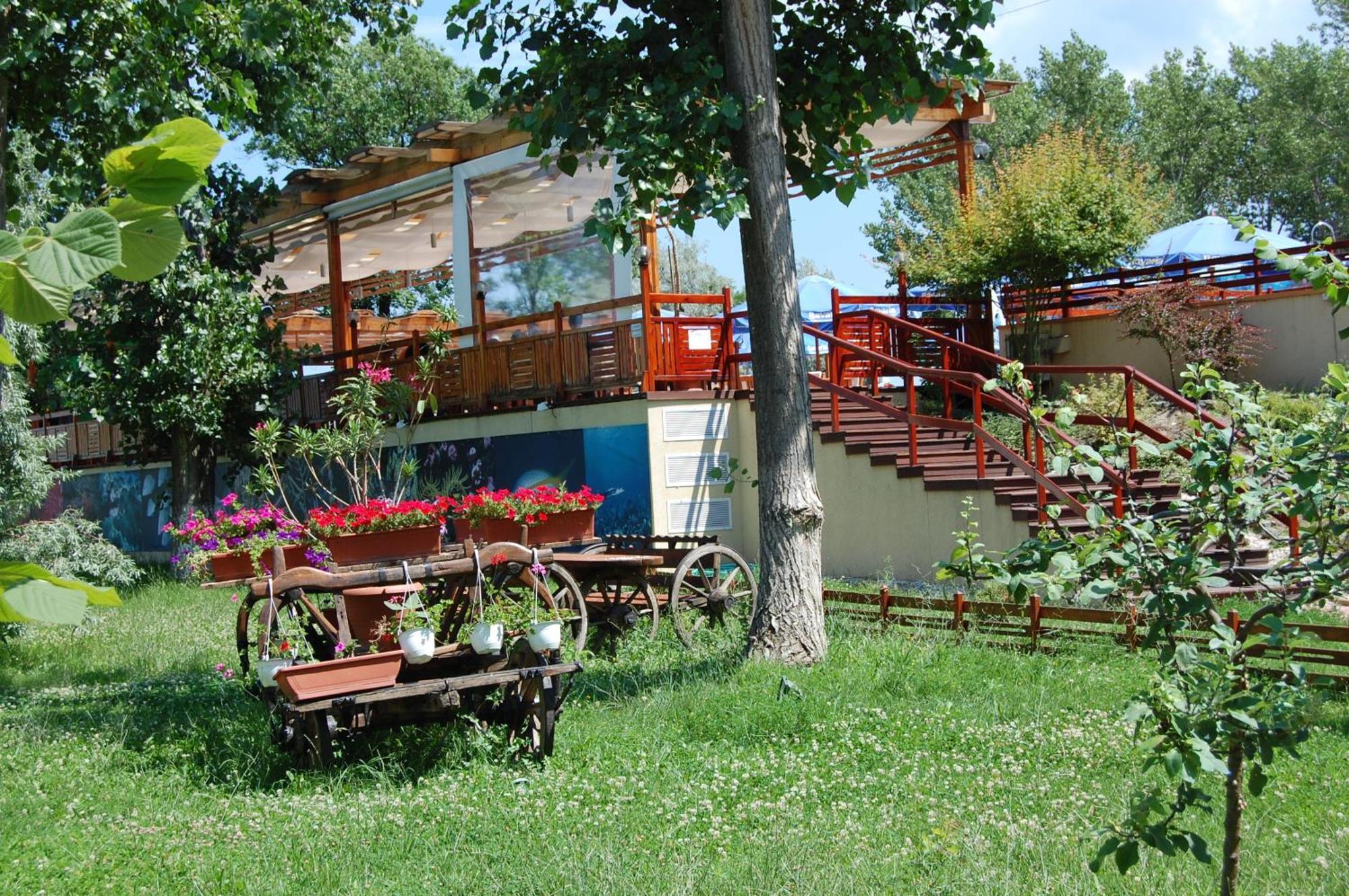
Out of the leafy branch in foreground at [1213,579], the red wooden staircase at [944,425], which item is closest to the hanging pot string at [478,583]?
the leafy branch in foreground at [1213,579]

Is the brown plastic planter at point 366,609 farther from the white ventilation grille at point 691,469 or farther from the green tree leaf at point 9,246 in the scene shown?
the white ventilation grille at point 691,469

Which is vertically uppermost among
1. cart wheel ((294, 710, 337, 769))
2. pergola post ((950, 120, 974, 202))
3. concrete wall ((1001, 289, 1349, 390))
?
pergola post ((950, 120, 974, 202))

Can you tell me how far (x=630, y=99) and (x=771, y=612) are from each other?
12.0 ft

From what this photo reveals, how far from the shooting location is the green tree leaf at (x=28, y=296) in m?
0.99

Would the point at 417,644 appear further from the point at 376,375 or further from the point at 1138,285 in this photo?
the point at 1138,285

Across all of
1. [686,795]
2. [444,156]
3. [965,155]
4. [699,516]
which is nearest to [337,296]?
[444,156]

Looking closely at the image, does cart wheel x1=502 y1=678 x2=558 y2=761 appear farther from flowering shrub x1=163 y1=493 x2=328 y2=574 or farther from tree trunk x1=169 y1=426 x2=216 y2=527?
tree trunk x1=169 y1=426 x2=216 y2=527

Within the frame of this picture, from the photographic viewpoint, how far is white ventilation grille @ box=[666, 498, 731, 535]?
48.7 ft

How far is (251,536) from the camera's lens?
830 centimetres

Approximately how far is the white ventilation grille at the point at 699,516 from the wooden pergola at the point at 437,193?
8.35ft

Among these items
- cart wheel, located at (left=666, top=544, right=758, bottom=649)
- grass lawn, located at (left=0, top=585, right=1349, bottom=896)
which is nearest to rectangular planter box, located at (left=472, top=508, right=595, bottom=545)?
cart wheel, located at (left=666, top=544, right=758, bottom=649)

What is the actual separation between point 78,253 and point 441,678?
6.28 meters

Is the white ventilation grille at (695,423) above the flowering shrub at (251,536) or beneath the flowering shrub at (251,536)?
above

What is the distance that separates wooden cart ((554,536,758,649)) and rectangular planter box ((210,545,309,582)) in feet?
6.46
